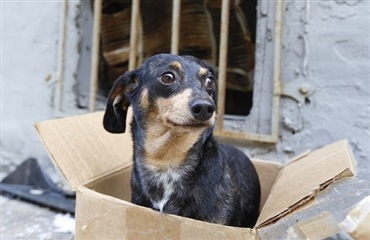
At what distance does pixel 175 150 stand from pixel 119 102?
314 mm

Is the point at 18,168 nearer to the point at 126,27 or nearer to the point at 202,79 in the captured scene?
the point at 126,27

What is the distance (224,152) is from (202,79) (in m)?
0.35

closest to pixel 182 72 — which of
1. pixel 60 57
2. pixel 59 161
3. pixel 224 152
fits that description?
pixel 224 152

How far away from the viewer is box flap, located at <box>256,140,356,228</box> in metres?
1.13

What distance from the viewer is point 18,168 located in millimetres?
2600

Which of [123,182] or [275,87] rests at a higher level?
[275,87]


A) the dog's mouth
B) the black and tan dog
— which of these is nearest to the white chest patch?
the black and tan dog

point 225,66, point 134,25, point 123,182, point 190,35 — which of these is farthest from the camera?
point 190,35

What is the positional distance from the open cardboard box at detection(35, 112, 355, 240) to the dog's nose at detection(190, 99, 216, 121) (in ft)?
0.98

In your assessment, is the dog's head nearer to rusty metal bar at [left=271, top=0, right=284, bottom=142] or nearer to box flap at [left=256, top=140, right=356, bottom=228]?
box flap at [left=256, top=140, right=356, bottom=228]

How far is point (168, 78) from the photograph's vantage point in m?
1.33

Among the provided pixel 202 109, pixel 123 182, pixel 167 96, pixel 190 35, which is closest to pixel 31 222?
pixel 123 182

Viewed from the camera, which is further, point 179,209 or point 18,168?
point 18,168

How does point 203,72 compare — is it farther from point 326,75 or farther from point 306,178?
point 326,75
